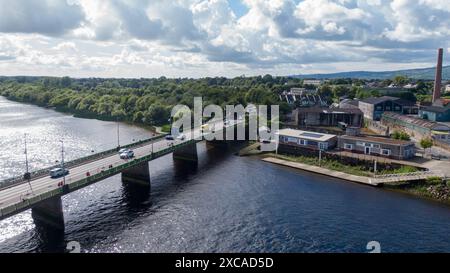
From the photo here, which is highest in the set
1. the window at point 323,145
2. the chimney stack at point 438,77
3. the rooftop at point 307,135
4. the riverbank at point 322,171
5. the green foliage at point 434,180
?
the chimney stack at point 438,77

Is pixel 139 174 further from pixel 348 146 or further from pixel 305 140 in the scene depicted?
pixel 348 146

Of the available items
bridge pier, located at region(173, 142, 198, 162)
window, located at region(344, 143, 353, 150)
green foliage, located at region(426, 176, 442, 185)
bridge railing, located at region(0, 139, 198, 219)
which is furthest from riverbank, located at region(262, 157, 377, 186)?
bridge railing, located at region(0, 139, 198, 219)

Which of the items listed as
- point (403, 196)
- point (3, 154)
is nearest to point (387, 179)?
point (403, 196)

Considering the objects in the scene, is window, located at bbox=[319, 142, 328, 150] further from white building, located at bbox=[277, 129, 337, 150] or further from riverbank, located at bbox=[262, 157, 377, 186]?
riverbank, located at bbox=[262, 157, 377, 186]

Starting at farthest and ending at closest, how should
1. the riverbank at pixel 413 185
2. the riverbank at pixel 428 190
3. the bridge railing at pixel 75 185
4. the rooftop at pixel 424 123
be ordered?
the rooftop at pixel 424 123 → the riverbank at pixel 413 185 → the riverbank at pixel 428 190 → the bridge railing at pixel 75 185

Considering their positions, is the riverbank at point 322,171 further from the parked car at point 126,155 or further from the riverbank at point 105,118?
the riverbank at point 105,118

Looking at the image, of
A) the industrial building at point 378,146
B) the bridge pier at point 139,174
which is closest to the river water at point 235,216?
the bridge pier at point 139,174
